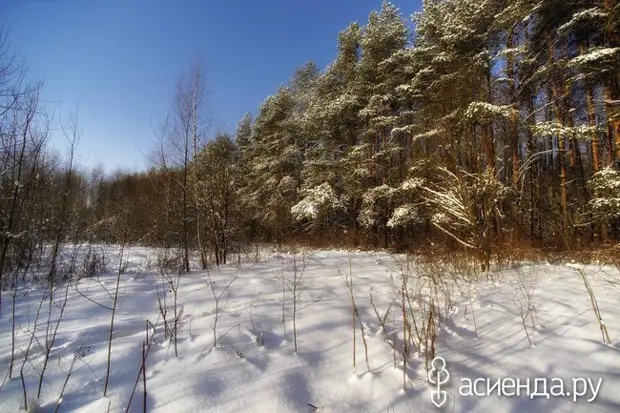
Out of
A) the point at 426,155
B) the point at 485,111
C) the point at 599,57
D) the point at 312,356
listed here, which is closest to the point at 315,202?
the point at 426,155

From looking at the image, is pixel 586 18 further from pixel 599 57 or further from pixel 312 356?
pixel 312 356

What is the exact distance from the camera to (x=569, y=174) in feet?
37.9

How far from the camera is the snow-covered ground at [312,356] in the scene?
5.25 ft

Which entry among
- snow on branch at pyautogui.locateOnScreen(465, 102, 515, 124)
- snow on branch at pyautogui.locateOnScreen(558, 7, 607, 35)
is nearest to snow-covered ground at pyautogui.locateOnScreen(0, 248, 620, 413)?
snow on branch at pyautogui.locateOnScreen(465, 102, 515, 124)

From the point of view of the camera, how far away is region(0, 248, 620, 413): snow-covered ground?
5.25 feet

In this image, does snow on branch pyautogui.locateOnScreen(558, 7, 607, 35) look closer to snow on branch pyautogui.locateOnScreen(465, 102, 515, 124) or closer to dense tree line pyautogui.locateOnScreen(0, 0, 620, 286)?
dense tree line pyautogui.locateOnScreen(0, 0, 620, 286)

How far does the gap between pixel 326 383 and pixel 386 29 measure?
47.2 feet

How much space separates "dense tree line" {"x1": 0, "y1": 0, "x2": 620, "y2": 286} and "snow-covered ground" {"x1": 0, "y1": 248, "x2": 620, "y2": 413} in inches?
96.1

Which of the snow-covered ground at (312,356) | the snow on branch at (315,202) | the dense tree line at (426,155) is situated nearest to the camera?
the snow-covered ground at (312,356)

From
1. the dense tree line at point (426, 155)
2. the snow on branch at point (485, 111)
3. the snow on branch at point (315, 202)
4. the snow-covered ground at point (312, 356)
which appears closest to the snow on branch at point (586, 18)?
the dense tree line at point (426, 155)

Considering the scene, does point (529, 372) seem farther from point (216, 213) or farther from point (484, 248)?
point (216, 213)

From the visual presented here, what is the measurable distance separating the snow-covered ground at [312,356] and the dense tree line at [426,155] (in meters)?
2.44

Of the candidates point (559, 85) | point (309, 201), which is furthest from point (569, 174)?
point (309, 201)

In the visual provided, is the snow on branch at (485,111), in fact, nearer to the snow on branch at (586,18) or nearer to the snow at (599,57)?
the snow at (599,57)
